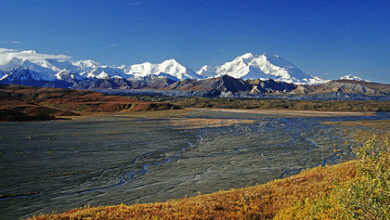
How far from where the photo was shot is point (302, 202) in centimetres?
1473

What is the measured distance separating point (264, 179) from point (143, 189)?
9944mm

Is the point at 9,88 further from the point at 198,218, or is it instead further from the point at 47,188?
the point at 198,218

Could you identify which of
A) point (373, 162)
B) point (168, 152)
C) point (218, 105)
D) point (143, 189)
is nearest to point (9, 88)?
point (218, 105)

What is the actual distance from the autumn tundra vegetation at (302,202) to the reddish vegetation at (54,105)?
74335mm

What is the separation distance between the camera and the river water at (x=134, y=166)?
19547 mm

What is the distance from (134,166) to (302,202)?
1740 cm

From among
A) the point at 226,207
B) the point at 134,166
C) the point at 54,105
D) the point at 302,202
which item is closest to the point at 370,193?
the point at 302,202

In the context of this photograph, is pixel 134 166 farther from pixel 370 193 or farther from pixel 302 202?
pixel 370 193

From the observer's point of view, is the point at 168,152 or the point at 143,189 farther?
the point at 168,152

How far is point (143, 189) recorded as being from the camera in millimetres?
21109

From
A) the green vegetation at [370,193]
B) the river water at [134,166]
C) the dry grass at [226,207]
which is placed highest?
the green vegetation at [370,193]

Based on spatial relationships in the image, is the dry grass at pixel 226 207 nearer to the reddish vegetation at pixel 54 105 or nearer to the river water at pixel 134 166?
the river water at pixel 134 166

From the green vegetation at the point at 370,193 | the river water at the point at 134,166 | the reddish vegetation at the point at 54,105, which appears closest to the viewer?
the green vegetation at the point at 370,193

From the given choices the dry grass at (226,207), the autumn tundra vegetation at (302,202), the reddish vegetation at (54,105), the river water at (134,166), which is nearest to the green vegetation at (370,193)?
the autumn tundra vegetation at (302,202)
